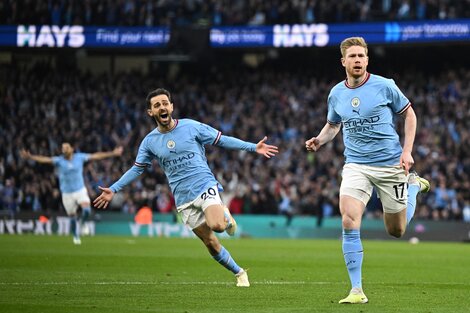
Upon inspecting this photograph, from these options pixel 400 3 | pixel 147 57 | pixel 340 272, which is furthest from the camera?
pixel 147 57

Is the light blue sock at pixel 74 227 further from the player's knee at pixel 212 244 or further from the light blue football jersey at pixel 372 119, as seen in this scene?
the light blue football jersey at pixel 372 119

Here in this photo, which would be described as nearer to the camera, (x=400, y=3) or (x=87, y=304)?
(x=87, y=304)

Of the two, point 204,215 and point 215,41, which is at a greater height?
point 215,41

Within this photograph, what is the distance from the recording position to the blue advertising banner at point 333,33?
40594mm

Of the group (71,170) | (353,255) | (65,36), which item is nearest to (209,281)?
(353,255)

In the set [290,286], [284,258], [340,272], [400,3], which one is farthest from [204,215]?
[400,3]

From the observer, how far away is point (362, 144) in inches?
454

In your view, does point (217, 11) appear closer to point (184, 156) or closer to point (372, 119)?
point (184, 156)

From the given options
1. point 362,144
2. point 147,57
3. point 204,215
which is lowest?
point 204,215

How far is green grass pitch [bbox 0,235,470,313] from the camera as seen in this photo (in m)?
10.8

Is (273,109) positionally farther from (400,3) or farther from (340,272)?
(340,272)

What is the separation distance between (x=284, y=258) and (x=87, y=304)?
1112 cm

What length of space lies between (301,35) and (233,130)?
16.0 feet

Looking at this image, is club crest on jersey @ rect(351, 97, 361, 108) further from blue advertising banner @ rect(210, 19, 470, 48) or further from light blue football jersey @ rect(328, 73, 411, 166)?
blue advertising banner @ rect(210, 19, 470, 48)
